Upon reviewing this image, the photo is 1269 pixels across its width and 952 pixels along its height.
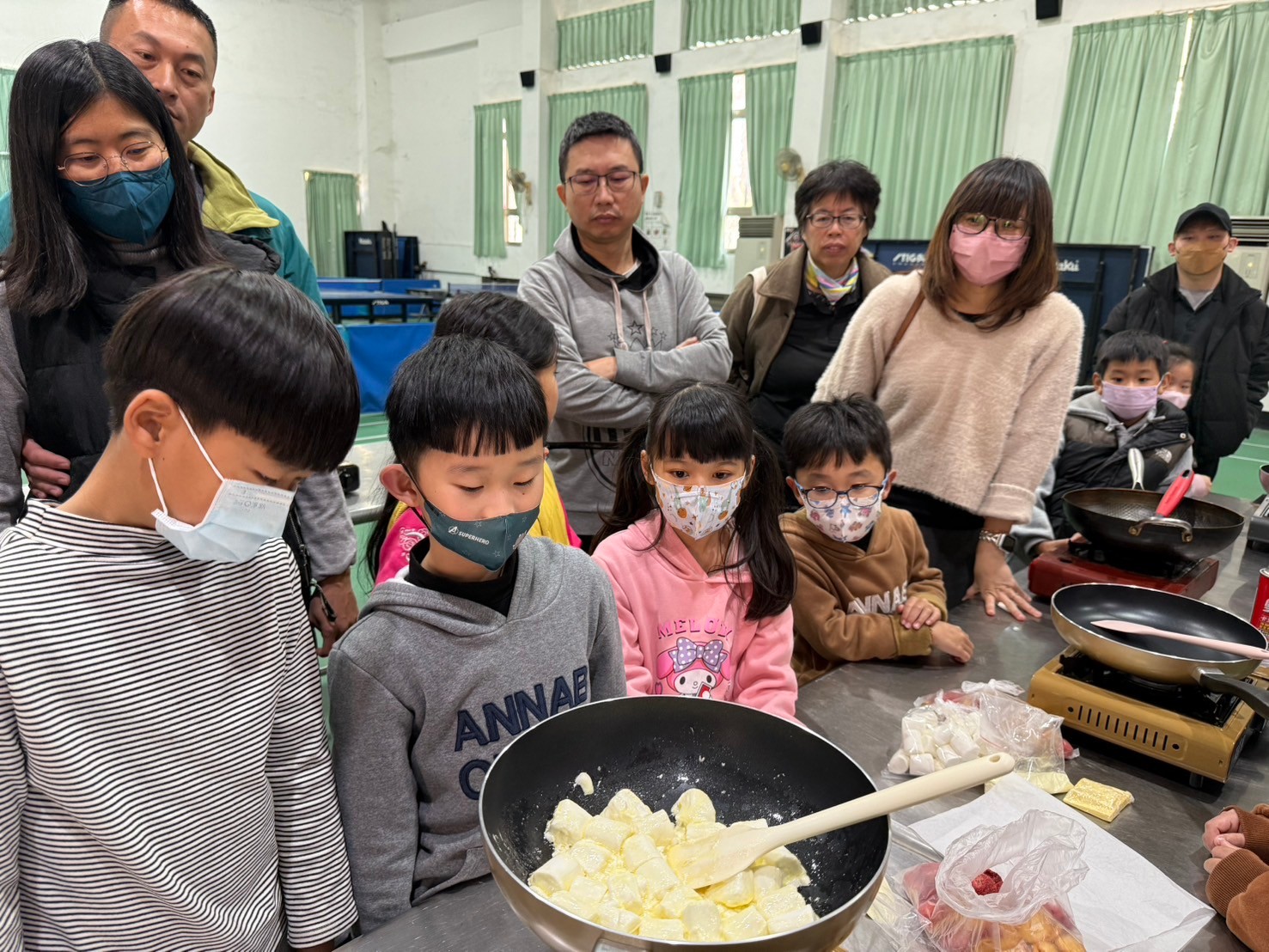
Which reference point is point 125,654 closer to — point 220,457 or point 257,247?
point 220,457

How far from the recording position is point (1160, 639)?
138 centimetres

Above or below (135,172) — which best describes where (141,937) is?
below

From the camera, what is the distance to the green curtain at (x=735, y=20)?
8234mm

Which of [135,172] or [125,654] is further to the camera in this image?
[135,172]

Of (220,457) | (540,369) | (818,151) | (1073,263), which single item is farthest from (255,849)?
(818,151)

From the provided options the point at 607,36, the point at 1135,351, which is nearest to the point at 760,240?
the point at 607,36

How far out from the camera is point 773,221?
7633mm

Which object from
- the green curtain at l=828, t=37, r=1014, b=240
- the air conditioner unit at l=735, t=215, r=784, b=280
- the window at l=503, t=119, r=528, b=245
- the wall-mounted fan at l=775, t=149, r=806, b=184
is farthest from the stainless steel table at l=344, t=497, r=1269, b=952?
the window at l=503, t=119, r=528, b=245

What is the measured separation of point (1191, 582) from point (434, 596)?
5.28 ft

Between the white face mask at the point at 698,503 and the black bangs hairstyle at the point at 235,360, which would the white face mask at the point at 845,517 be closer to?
the white face mask at the point at 698,503

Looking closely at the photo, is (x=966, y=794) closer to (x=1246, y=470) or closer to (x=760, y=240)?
(x=1246, y=470)

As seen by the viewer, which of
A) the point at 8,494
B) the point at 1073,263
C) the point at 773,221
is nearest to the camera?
the point at 8,494

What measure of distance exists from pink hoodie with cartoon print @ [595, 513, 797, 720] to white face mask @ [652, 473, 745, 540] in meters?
0.08

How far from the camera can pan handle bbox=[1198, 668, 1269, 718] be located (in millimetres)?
1086
